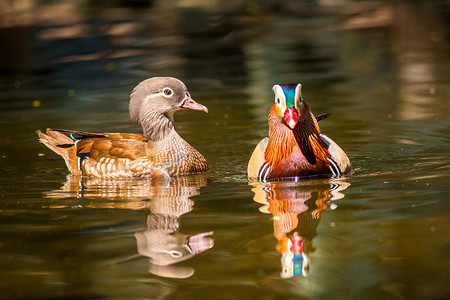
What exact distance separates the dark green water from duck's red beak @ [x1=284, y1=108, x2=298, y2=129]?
570 millimetres

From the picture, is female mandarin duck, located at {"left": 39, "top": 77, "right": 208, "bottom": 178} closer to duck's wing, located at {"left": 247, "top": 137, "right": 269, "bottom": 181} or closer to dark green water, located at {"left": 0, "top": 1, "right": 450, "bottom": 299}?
dark green water, located at {"left": 0, "top": 1, "right": 450, "bottom": 299}

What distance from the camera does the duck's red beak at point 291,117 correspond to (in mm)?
7574

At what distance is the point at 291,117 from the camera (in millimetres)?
7605

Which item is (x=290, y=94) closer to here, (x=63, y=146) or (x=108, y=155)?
(x=108, y=155)

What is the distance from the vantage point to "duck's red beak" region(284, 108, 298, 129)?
7.57m

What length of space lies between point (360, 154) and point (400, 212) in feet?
9.29

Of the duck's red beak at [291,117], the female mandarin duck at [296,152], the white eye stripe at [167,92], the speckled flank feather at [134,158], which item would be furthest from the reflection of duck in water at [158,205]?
the duck's red beak at [291,117]

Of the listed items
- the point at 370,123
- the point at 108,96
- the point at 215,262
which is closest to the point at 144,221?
the point at 215,262

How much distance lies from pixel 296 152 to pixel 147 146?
190 centimetres

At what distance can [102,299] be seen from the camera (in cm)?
480

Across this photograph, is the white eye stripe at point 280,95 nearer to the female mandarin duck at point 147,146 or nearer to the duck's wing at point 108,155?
the female mandarin duck at point 147,146

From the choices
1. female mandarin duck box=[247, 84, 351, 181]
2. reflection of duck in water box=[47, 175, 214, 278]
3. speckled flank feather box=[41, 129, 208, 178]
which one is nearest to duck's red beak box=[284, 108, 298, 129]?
female mandarin duck box=[247, 84, 351, 181]

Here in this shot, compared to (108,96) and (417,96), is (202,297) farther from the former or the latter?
(108,96)

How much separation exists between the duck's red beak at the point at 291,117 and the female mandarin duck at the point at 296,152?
34mm
